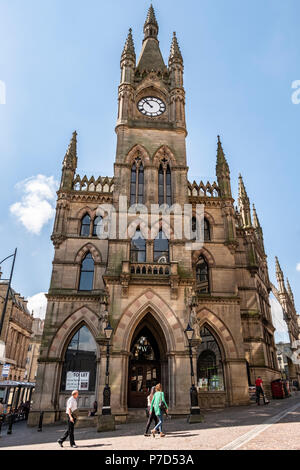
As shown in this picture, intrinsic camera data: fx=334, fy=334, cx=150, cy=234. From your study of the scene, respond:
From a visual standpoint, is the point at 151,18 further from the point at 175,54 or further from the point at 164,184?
the point at 164,184

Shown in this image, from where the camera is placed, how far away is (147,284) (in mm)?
20438

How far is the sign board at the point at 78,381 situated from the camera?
22469mm

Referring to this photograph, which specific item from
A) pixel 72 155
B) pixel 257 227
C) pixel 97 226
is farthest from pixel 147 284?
pixel 257 227

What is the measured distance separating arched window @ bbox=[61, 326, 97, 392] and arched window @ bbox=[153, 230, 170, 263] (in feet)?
24.3

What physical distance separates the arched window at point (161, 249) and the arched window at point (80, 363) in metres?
7.39

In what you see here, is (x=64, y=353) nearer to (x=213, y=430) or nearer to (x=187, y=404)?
(x=187, y=404)

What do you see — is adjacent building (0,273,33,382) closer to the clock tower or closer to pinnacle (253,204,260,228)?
the clock tower

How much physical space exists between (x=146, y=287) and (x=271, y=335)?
68.2 ft

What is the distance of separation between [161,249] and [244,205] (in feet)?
47.8

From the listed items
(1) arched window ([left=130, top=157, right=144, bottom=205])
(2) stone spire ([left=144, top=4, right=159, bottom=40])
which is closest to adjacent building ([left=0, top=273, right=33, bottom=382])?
(1) arched window ([left=130, top=157, right=144, bottom=205])

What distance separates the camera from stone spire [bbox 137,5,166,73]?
32688 millimetres

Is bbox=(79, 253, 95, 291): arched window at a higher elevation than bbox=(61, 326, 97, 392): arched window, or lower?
higher

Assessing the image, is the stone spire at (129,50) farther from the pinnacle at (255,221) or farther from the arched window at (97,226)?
the pinnacle at (255,221)

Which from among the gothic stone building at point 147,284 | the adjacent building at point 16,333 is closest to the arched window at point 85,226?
the gothic stone building at point 147,284
